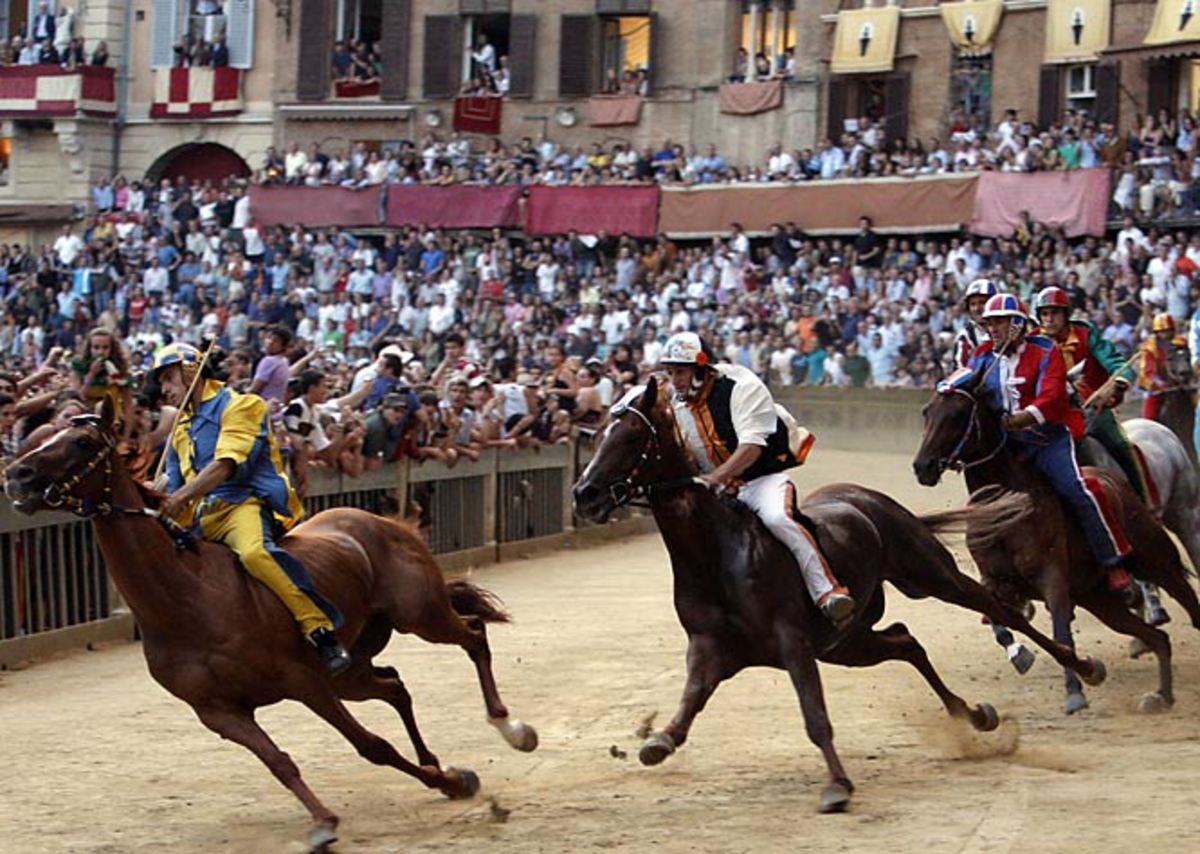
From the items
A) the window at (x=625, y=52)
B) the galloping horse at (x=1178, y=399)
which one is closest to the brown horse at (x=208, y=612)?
the galloping horse at (x=1178, y=399)

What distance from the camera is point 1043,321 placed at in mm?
13984

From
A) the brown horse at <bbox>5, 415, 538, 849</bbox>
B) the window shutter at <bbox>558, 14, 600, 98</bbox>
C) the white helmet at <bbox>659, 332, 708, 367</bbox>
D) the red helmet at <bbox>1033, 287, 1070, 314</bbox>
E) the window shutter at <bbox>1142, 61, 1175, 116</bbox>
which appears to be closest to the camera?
the brown horse at <bbox>5, 415, 538, 849</bbox>

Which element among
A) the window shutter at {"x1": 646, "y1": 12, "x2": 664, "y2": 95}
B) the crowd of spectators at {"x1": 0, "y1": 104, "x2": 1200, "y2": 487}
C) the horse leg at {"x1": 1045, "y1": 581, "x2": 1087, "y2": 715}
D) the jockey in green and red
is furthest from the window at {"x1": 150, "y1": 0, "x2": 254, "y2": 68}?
the horse leg at {"x1": 1045, "y1": 581, "x2": 1087, "y2": 715}

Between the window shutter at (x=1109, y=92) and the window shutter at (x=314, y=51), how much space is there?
1871 centimetres

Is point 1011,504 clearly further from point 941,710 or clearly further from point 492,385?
point 492,385

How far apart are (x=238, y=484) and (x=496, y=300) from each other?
2732 centimetres

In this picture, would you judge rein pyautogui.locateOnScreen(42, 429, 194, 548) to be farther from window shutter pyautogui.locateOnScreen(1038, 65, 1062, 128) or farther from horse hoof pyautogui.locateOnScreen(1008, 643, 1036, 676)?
window shutter pyautogui.locateOnScreen(1038, 65, 1062, 128)

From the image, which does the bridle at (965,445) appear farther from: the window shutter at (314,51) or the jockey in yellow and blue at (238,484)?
the window shutter at (314,51)

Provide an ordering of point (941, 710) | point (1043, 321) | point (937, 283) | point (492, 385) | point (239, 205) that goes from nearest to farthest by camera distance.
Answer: point (941, 710), point (1043, 321), point (492, 385), point (937, 283), point (239, 205)

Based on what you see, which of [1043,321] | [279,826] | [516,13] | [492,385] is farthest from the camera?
[516,13]

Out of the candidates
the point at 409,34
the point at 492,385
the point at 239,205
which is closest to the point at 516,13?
the point at 409,34

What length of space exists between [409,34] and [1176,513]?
3551 centimetres

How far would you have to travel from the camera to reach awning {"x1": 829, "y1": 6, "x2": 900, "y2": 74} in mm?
41000

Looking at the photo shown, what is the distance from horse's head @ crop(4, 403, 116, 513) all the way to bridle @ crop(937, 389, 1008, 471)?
5.04 meters
